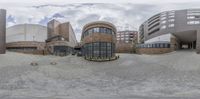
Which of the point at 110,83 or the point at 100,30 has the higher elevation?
the point at 100,30

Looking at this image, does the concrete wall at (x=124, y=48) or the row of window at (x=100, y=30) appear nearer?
the row of window at (x=100, y=30)

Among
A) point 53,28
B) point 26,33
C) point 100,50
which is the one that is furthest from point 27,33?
point 100,50

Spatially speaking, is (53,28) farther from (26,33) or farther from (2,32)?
(2,32)

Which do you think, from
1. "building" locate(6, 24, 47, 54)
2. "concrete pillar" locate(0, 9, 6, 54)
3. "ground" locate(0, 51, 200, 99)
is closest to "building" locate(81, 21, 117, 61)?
"ground" locate(0, 51, 200, 99)

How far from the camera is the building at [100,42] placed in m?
37.0

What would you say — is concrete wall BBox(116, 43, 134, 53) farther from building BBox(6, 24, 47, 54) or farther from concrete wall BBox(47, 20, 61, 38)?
building BBox(6, 24, 47, 54)

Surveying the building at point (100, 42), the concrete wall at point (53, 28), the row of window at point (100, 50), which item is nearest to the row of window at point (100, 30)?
the building at point (100, 42)

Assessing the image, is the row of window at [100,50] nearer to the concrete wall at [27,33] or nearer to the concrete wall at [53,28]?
the concrete wall at [53,28]

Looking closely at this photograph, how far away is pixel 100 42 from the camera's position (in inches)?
1463

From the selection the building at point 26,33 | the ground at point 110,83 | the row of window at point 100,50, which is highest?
the building at point 26,33

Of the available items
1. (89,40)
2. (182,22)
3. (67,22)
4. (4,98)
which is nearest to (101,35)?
(89,40)

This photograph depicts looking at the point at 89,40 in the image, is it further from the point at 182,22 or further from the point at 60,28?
the point at 182,22

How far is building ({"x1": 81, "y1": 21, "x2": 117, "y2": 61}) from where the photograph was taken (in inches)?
1455

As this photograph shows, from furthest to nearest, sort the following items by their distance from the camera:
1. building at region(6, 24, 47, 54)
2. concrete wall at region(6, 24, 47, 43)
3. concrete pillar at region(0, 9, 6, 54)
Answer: concrete wall at region(6, 24, 47, 43) < building at region(6, 24, 47, 54) < concrete pillar at region(0, 9, 6, 54)
